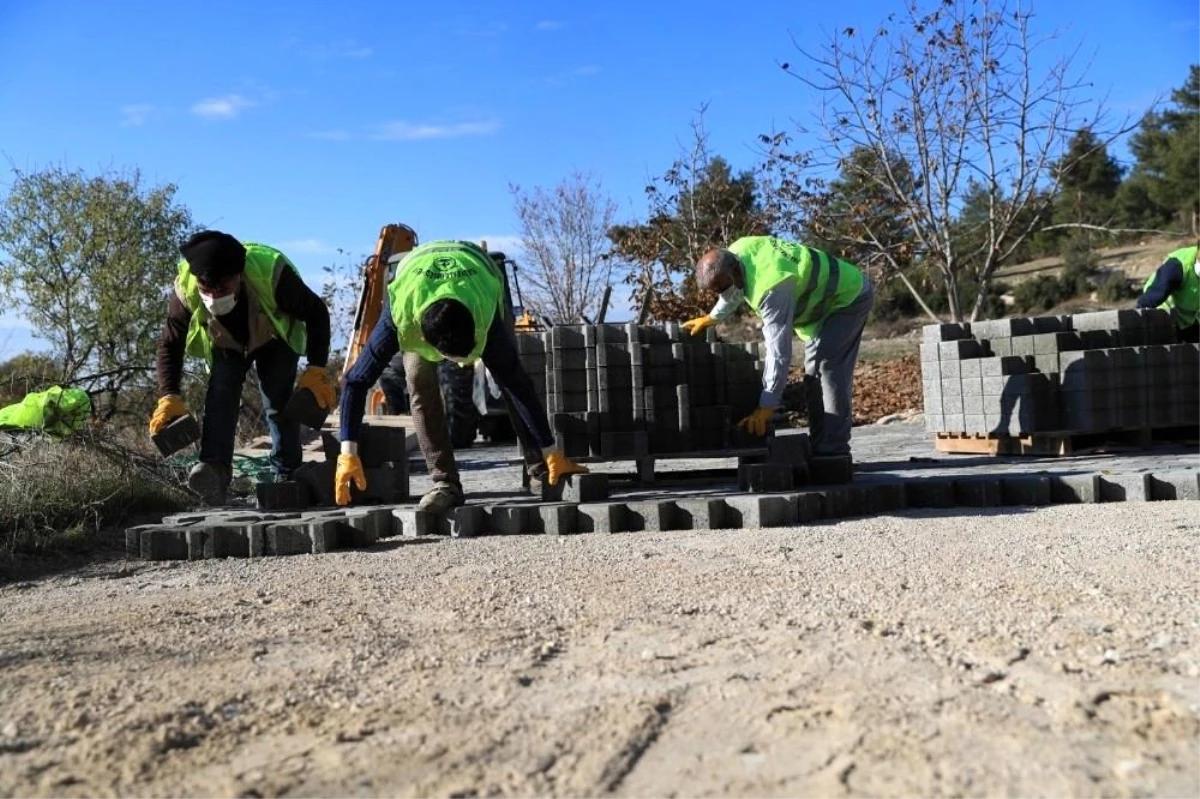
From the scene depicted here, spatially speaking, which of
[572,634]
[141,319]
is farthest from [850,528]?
[141,319]

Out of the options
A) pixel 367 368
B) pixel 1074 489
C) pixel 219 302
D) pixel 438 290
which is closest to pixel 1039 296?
pixel 1074 489

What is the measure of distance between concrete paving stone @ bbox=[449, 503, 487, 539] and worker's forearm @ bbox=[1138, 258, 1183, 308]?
643cm

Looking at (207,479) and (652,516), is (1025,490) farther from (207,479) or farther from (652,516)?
(207,479)

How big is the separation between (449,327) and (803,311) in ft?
9.44

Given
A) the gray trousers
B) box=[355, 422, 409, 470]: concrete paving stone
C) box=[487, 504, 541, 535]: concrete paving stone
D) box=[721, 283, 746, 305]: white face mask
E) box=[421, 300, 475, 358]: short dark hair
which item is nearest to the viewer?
box=[421, 300, 475, 358]: short dark hair

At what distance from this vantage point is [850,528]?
226 inches

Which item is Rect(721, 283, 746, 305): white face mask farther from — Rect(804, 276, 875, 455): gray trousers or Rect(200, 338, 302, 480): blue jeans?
Rect(200, 338, 302, 480): blue jeans

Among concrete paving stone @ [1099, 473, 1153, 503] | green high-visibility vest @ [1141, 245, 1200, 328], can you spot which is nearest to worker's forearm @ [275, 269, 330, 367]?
concrete paving stone @ [1099, 473, 1153, 503]

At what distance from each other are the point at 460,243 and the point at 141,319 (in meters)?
→ 8.53

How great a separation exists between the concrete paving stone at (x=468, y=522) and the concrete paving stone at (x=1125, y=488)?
3385mm

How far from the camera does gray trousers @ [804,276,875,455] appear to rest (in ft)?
25.4

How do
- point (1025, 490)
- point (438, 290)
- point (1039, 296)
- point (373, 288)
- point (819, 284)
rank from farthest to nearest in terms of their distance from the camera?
point (1039, 296) < point (373, 288) < point (819, 284) < point (1025, 490) < point (438, 290)

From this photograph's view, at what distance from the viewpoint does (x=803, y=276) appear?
7.41 meters

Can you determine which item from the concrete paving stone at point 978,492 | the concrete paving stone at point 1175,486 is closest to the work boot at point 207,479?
the concrete paving stone at point 978,492
